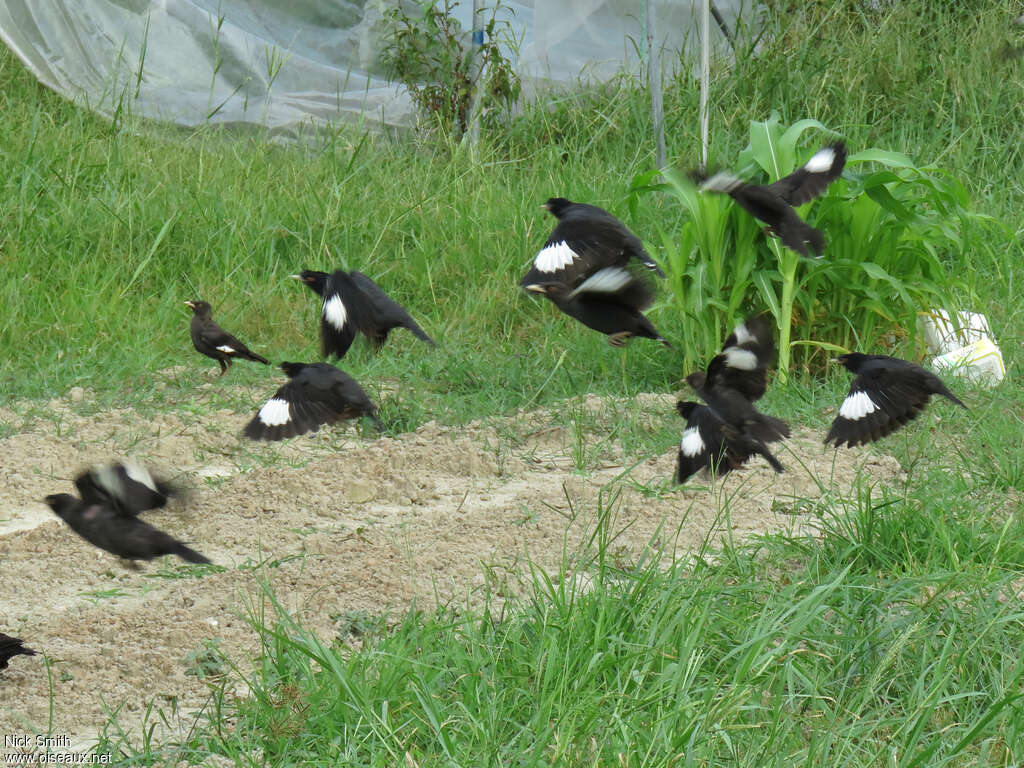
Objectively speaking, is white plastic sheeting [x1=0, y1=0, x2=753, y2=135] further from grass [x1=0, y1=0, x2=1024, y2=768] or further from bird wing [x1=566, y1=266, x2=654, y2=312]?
bird wing [x1=566, y1=266, x2=654, y2=312]

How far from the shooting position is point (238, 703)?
217 cm

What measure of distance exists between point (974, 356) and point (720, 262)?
1.09m

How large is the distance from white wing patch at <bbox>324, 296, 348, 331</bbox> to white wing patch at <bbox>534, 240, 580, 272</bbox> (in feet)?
2.25

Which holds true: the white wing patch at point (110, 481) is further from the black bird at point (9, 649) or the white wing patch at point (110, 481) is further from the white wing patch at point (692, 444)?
the white wing patch at point (692, 444)

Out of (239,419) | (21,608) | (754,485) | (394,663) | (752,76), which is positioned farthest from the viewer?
(752,76)

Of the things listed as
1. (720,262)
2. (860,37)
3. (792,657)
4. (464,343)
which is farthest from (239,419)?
(860,37)

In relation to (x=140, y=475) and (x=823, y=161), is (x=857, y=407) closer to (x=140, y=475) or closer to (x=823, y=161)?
(x=823, y=161)

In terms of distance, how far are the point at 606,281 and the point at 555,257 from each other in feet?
0.53

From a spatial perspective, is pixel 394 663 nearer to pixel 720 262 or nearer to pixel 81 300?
pixel 720 262

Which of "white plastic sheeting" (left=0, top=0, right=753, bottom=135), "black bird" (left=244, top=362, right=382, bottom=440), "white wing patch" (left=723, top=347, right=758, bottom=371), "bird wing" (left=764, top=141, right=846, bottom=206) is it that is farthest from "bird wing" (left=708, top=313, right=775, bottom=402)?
"white plastic sheeting" (left=0, top=0, right=753, bottom=135)

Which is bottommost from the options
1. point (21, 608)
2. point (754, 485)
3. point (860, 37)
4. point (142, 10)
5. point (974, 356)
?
point (21, 608)

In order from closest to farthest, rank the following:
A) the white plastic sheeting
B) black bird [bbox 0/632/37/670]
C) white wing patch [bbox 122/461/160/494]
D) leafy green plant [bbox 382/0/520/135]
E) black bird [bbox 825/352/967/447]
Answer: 1. black bird [bbox 0/632/37/670]
2. white wing patch [bbox 122/461/160/494]
3. black bird [bbox 825/352/967/447]
4. leafy green plant [bbox 382/0/520/135]
5. the white plastic sheeting

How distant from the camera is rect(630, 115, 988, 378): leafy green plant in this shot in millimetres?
4348

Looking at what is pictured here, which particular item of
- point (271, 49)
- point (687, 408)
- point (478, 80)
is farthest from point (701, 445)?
point (271, 49)
